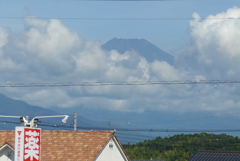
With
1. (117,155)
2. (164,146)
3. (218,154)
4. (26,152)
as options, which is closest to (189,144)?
(164,146)

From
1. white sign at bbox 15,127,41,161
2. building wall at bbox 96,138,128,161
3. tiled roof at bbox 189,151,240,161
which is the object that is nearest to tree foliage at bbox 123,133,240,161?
tiled roof at bbox 189,151,240,161

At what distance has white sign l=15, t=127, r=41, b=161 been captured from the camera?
3325 cm

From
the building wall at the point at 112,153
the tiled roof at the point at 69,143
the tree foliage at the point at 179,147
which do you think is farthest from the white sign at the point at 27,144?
the tree foliage at the point at 179,147

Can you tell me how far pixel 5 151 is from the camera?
47.5 meters

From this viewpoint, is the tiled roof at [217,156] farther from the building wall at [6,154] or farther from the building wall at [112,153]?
the building wall at [6,154]

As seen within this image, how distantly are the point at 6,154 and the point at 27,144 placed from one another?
1480 centimetres

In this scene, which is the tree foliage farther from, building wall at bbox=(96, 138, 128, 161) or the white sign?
the white sign

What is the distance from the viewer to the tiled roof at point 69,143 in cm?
4816

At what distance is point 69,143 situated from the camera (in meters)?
49.9

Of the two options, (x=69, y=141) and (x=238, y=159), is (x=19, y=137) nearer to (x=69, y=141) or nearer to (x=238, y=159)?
(x=69, y=141)

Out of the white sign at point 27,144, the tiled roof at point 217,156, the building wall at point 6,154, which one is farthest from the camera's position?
the tiled roof at point 217,156

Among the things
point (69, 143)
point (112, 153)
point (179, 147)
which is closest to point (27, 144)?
point (69, 143)

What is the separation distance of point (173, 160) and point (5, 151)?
7861 cm

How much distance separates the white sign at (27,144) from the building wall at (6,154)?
14.2m
